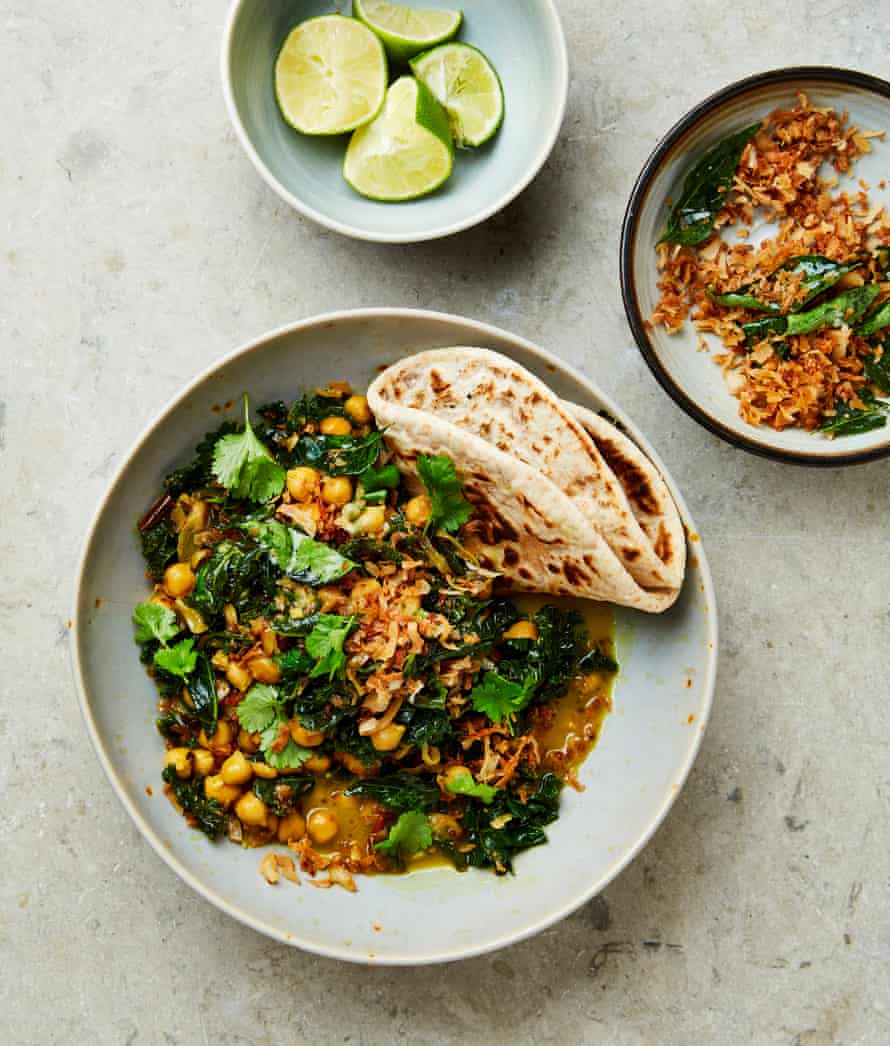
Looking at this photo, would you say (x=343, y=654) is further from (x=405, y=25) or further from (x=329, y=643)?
(x=405, y=25)

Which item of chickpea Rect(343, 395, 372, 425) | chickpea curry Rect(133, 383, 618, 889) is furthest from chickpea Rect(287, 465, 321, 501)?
chickpea Rect(343, 395, 372, 425)

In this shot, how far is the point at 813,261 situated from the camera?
3.83m

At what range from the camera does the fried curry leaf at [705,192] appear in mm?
3812

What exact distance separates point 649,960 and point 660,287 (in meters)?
2.96

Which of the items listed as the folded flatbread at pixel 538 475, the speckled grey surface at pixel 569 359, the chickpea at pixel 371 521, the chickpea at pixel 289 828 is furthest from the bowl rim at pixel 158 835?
the chickpea at pixel 371 521

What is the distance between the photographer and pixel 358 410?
3826 mm

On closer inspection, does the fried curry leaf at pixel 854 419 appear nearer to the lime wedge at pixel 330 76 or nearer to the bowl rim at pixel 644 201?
the bowl rim at pixel 644 201

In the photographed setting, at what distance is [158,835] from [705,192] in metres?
3.40

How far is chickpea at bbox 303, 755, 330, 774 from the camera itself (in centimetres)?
367

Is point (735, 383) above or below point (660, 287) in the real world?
below

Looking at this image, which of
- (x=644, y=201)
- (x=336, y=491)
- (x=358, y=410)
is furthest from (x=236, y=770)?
(x=644, y=201)

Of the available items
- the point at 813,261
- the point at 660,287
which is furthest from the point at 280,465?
the point at 813,261

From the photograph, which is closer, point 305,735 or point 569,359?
point 305,735

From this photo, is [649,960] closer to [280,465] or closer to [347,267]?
[280,465]
